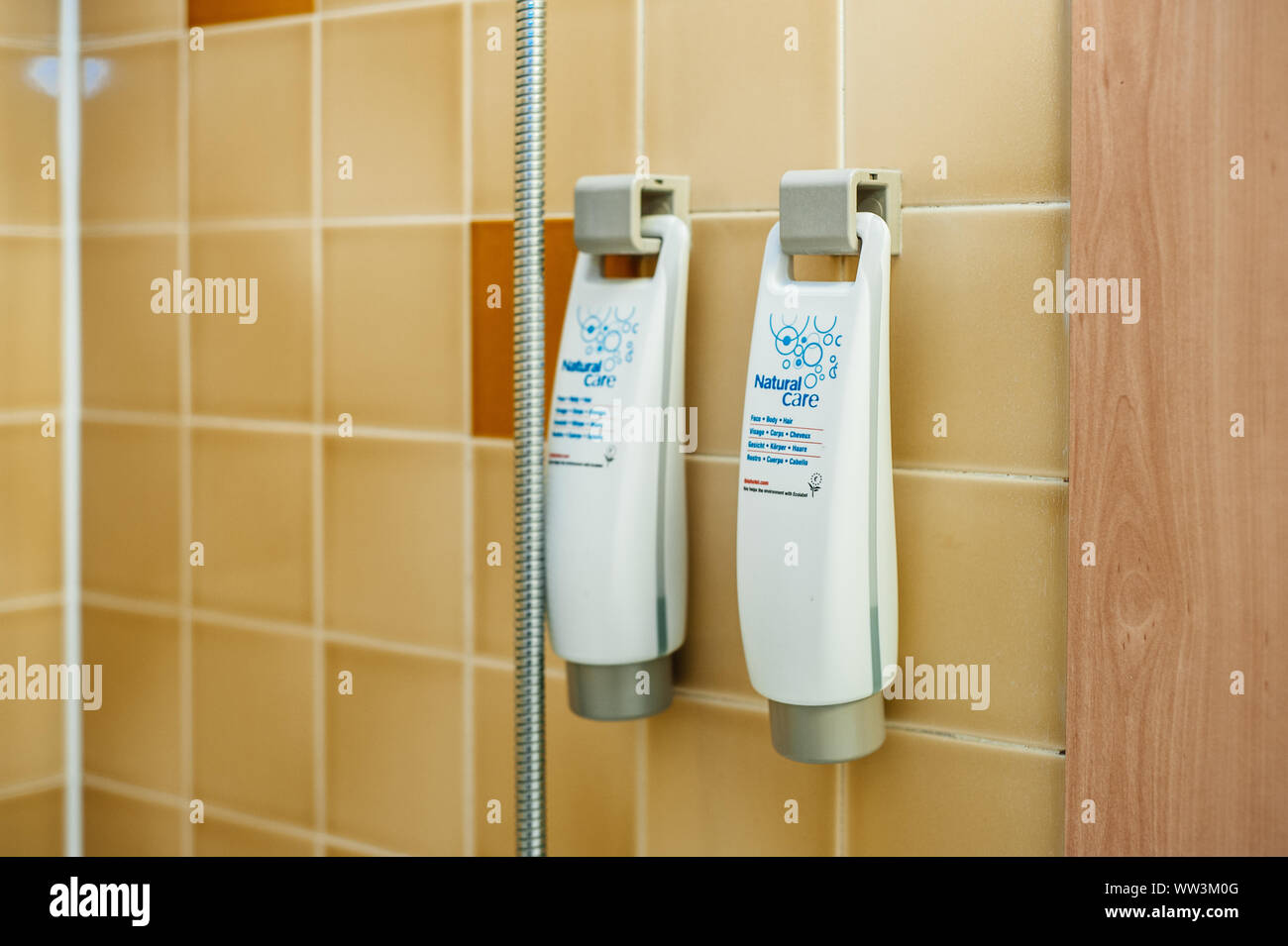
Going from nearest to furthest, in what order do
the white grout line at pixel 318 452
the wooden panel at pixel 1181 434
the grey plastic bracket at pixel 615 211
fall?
1. the wooden panel at pixel 1181 434
2. the grey plastic bracket at pixel 615 211
3. the white grout line at pixel 318 452

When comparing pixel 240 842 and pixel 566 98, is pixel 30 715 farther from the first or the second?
pixel 566 98

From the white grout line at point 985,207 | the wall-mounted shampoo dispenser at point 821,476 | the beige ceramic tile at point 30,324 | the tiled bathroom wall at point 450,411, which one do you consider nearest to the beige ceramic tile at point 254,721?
the tiled bathroom wall at point 450,411

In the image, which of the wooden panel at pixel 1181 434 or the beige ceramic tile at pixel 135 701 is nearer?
the wooden panel at pixel 1181 434

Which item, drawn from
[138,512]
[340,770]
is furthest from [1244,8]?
[138,512]

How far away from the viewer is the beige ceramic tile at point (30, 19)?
1.14 m

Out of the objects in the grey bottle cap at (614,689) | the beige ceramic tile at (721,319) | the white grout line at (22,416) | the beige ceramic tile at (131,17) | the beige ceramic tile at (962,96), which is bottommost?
the grey bottle cap at (614,689)

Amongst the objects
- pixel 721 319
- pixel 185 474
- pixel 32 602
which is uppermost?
pixel 721 319

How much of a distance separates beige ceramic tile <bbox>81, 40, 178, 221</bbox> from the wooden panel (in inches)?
30.4

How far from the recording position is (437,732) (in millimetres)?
1004

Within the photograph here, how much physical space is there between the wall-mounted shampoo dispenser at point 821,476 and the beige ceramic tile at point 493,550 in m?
0.25

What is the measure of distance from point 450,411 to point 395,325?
0.28 ft

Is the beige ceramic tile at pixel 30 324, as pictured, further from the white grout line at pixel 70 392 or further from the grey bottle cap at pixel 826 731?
the grey bottle cap at pixel 826 731

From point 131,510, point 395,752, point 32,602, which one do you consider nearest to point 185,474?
point 131,510

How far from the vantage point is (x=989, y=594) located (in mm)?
772
